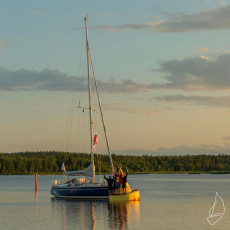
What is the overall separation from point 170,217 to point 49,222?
1133 centimetres

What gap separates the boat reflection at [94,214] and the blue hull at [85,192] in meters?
0.88

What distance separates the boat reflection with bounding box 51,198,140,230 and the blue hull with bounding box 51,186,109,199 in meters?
0.88

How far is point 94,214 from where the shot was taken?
177 ft

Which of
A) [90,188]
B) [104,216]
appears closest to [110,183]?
[90,188]

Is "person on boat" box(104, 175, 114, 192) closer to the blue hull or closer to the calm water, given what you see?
the calm water

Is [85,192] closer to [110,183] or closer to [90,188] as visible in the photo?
[90,188]

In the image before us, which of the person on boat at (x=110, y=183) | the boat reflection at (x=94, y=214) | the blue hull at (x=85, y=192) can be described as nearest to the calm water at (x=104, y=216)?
the boat reflection at (x=94, y=214)

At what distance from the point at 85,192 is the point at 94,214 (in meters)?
15.2

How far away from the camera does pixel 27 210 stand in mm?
60406

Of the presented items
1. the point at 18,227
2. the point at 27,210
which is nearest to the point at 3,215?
the point at 27,210

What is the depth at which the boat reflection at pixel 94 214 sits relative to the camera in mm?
45656

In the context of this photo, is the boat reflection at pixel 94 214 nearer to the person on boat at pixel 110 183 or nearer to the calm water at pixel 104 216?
the calm water at pixel 104 216

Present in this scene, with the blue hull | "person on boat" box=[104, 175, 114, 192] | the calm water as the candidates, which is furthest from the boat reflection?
"person on boat" box=[104, 175, 114, 192]

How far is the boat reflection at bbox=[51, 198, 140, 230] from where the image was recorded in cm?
4566
